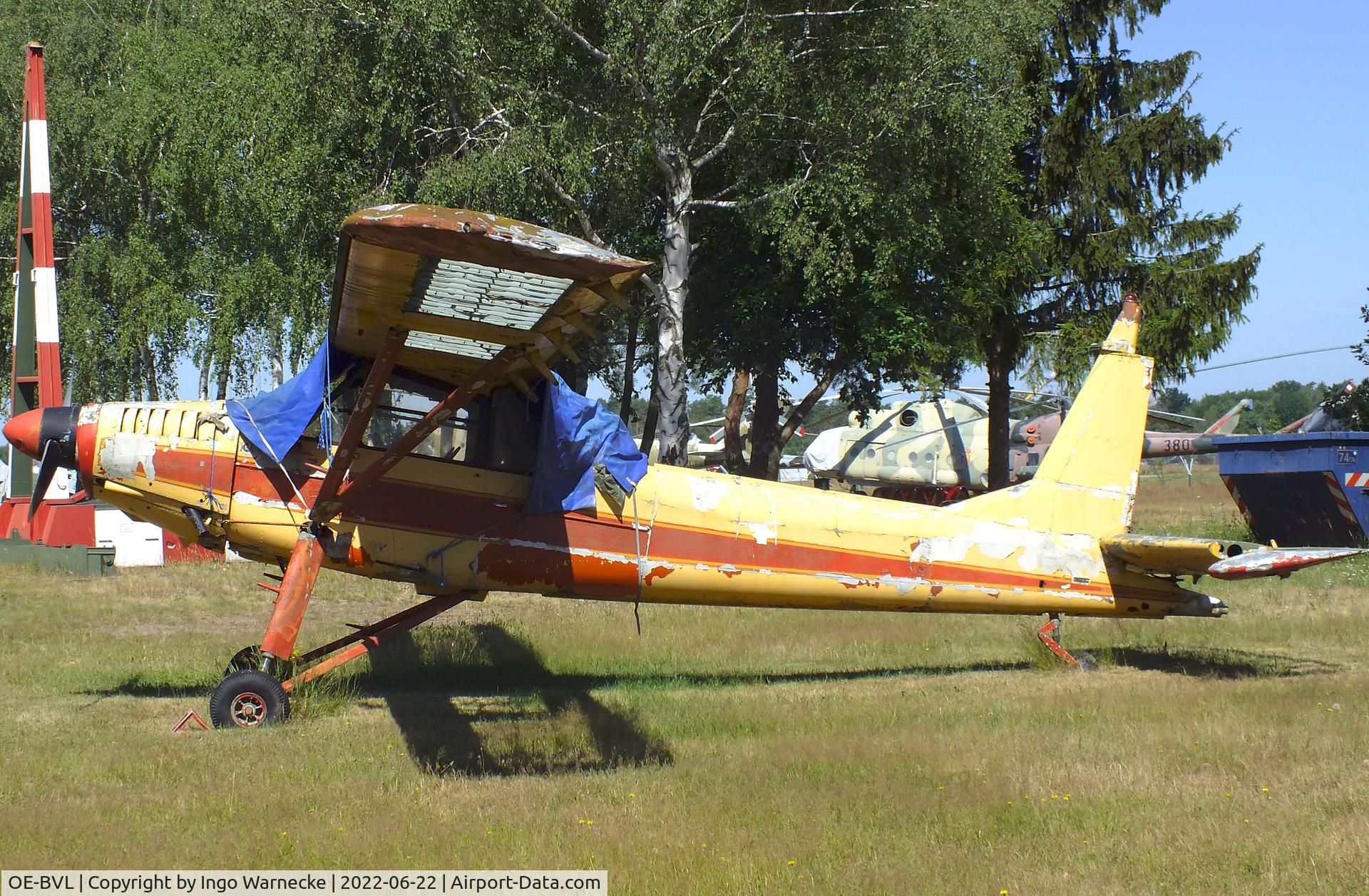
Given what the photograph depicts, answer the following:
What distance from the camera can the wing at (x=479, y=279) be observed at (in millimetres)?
5367

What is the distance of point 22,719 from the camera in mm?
8047

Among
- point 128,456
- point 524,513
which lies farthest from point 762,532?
point 128,456

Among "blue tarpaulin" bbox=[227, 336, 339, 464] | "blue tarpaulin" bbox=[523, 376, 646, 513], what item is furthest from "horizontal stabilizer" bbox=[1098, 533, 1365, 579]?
"blue tarpaulin" bbox=[227, 336, 339, 464]

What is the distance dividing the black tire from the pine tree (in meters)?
20.6

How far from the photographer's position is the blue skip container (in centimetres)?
1723

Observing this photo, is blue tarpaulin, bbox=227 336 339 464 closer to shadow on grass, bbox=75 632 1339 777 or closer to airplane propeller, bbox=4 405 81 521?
airplane propeller, bbox=4 405 81 521

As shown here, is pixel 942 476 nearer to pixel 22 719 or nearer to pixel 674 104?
pixel 674 104

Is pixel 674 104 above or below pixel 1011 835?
above

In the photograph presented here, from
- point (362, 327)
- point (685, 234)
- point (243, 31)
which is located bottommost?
point (362, 327)

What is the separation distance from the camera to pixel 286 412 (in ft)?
26.9

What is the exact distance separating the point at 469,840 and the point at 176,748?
269cm

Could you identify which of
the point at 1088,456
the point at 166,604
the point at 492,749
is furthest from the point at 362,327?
the point at 166,604

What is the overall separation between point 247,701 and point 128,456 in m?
1.93

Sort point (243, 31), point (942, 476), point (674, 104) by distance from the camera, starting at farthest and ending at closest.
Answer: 1. point (942, 476)
2. point (243, 31)
3. point (674, 104)
